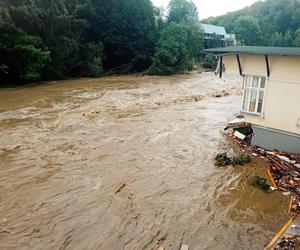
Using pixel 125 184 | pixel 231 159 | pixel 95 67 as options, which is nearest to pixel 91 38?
pixel 95 67

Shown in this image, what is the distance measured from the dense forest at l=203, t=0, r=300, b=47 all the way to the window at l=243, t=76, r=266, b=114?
46562 millimetres

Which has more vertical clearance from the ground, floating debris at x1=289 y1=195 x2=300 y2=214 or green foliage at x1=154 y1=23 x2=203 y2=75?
green foliage at x1=154 y1=23 x2=203 y2=75

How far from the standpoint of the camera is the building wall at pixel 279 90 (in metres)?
10.2

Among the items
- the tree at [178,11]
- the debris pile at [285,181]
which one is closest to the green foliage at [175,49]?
the tree at [178,11]

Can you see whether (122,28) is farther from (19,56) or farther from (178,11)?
(19,56)

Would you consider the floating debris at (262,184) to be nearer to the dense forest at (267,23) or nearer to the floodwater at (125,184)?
the floodwater at (125,184)

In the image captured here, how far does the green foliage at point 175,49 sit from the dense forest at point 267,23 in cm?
2318

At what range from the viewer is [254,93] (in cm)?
1157

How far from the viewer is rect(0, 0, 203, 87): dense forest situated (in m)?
24.4

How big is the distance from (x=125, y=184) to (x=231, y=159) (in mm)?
3700

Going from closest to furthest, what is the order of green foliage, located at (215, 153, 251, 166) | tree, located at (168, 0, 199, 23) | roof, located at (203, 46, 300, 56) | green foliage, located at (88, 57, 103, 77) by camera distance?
roof, located at (203, 46, 300, 56)
green foliage, located at (215, 153, 251, 166)
green foliage, located at (88, 57, 103, 77)
tree, located at (168, 0, 199, 23)

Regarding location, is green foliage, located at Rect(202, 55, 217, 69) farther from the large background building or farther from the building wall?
the building wall

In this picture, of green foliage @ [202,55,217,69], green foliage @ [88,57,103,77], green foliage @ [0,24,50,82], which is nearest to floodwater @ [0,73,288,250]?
green foliage @ [0,24,50,82]

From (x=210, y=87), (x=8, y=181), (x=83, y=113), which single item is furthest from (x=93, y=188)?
(x=210, y=87)
